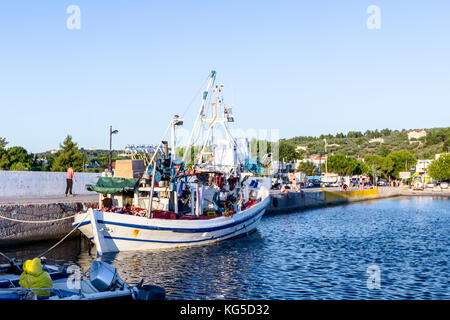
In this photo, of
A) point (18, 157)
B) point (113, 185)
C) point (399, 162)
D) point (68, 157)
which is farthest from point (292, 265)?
point (399, 162)

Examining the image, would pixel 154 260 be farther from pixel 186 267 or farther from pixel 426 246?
pixel 426 246

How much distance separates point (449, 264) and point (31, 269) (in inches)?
787

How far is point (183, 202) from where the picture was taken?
28.3m

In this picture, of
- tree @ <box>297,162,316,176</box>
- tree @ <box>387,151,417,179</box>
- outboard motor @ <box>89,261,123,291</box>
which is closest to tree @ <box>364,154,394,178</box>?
tree @ <box>387,151,417,179</box>

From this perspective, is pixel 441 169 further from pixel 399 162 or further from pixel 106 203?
pixel 106 203

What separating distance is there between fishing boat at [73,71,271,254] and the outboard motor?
9346 millimetres

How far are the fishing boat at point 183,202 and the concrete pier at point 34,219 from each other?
277 centimetres

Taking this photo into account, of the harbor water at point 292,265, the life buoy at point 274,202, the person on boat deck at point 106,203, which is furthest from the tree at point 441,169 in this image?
the person on boat deck at point 106,203

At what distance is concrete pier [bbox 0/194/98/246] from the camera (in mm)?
24141

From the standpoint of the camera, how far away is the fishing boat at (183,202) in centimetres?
2328

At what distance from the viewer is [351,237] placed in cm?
3350

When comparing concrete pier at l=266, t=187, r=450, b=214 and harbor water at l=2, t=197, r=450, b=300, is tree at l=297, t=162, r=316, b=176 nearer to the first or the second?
concrete pier at l=266, t=187, r=450, b=214

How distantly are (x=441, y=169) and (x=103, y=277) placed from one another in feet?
382
